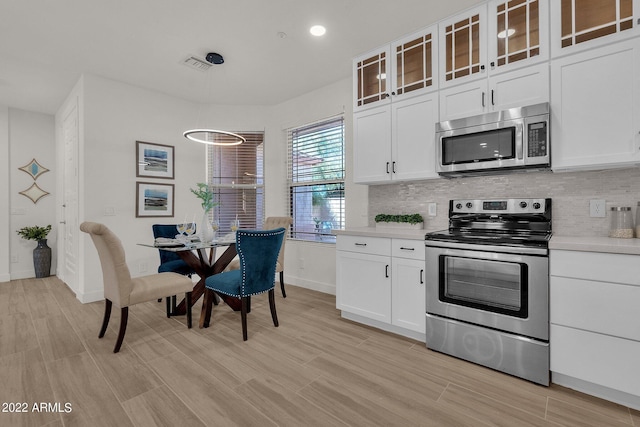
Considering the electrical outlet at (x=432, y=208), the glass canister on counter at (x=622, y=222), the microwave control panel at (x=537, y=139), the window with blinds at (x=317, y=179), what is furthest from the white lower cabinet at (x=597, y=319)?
the window with blinds at (x=317, y=179)

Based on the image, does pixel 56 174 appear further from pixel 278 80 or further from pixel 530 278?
pixel 530 278

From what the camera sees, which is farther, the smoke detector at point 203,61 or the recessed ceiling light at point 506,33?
the smoke detector at point 203,61

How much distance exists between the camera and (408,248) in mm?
2568

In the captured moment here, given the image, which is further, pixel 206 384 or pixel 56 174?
pixel 56 174

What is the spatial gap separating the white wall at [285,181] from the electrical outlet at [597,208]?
2.00m

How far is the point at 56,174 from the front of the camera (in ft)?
17.0

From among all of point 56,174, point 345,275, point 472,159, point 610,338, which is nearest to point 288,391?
point 345,275

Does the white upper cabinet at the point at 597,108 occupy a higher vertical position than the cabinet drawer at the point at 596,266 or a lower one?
higher

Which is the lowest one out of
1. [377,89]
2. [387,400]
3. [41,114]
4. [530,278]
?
[387,400]

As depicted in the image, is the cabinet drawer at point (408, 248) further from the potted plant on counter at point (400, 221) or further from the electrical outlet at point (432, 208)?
the electrical outlet at point (432, 208)

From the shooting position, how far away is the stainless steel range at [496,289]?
196 cm

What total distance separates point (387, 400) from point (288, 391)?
0.61 metres

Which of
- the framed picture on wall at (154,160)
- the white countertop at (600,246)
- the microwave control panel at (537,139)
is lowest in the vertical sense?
the white countertop at (600,246)

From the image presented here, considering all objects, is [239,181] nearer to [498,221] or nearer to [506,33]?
[498,221]
